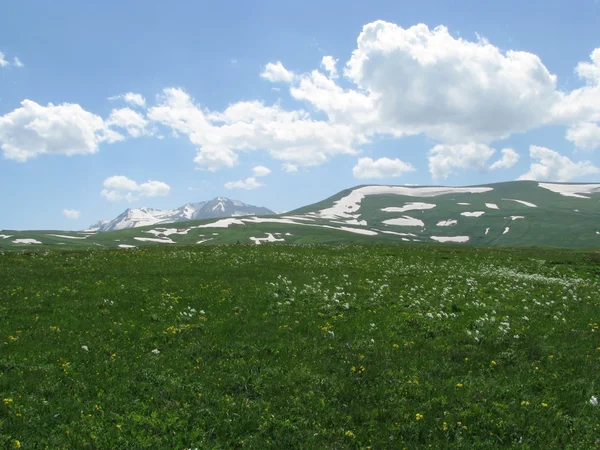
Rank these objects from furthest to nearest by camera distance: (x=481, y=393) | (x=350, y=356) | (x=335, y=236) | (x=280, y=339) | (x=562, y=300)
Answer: (x=335, y=236) < (x=562, y=300) < (x=280, y=339) < (x=350, y=356) < (x=481, y=393)

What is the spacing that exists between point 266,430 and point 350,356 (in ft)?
17.1

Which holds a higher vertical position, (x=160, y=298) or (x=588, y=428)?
(x=160, y=298)

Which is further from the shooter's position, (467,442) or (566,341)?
(566,341)

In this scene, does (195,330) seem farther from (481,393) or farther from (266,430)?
(481,393)

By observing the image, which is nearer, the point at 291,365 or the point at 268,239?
the point at 291,365

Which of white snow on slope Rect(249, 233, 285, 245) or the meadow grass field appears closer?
the meadow grass field

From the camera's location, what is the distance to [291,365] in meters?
13.6

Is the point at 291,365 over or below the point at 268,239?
over

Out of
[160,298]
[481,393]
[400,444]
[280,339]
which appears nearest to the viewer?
[400,444]

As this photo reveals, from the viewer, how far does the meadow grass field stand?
9.84 m

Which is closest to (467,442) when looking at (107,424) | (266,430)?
(266,430)

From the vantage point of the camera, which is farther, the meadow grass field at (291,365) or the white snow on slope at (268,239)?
the white snow on slope at (268,239)

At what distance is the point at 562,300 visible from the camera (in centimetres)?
2358

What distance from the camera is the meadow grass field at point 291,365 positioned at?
984 cm
